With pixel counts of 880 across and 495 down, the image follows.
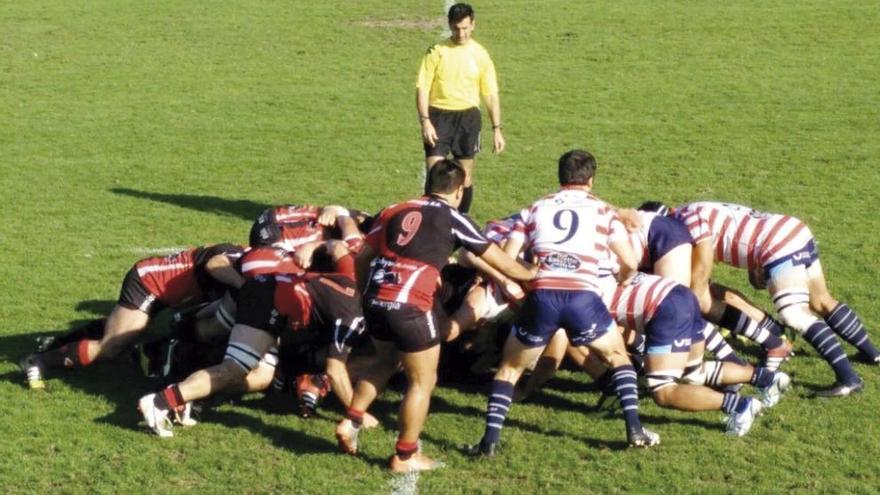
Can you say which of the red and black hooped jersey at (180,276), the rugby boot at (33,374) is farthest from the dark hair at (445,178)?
the rugby boot at (33,374)

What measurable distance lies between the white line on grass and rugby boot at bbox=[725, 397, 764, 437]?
2055mm

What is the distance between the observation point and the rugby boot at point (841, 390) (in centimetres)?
881

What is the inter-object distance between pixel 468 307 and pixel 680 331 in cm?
152

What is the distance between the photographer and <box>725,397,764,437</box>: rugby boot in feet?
26.6

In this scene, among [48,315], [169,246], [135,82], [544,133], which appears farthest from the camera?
[135,82]

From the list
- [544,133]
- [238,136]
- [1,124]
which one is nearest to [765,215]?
[544,133]

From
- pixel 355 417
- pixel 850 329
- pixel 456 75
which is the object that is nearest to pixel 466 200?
pixel 456 75

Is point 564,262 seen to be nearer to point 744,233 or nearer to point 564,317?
point 564,317

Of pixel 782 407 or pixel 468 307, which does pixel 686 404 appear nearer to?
pixel 782 407

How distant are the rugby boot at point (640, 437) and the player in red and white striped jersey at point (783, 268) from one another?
5.24ft

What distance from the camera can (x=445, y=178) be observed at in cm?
774

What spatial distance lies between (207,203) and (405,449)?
7.52 meters

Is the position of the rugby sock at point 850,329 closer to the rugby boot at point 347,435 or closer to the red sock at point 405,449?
the red sock at point 405,449

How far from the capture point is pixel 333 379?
8414mm
